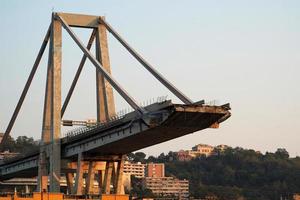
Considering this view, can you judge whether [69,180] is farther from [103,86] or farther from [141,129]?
[141,129]

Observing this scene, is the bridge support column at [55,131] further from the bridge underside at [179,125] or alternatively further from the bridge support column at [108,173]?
the bridge underside at [179,125]

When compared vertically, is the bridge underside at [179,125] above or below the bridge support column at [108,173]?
above

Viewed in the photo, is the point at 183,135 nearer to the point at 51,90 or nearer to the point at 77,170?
the point at 77,170

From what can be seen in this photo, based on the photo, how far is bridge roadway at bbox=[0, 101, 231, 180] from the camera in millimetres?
67500

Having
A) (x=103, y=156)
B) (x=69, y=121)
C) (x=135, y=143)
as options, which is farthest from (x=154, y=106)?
(x=69, y=121)

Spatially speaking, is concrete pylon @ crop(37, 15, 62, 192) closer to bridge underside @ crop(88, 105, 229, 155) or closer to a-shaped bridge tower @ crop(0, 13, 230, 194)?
a-shaped bridge tower @ crop(0, 13, 230, 194)

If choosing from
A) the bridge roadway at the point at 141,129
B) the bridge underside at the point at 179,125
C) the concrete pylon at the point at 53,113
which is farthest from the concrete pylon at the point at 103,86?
the bridge underside at the point at 179,125

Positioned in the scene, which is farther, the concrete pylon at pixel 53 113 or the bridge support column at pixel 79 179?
the concrete pylon at pixel 53 113

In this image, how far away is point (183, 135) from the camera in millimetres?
73625

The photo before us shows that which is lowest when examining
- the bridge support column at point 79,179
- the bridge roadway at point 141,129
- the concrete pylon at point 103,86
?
the bridge support column at point 79,179

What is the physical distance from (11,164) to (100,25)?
30.3 metres

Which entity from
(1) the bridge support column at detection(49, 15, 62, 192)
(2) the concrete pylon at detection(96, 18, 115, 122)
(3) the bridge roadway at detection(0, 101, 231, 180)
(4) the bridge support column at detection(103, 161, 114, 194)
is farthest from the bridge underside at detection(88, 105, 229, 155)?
(1) the bridge support column at detection(49, 15, 62, 192)

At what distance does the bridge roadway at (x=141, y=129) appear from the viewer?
67.5 meters

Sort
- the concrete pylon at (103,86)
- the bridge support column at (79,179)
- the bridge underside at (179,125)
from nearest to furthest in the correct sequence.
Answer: the bridge underside at (179,125) → the bridge support column at (79,179) → the concrete pylon at (103,86)
